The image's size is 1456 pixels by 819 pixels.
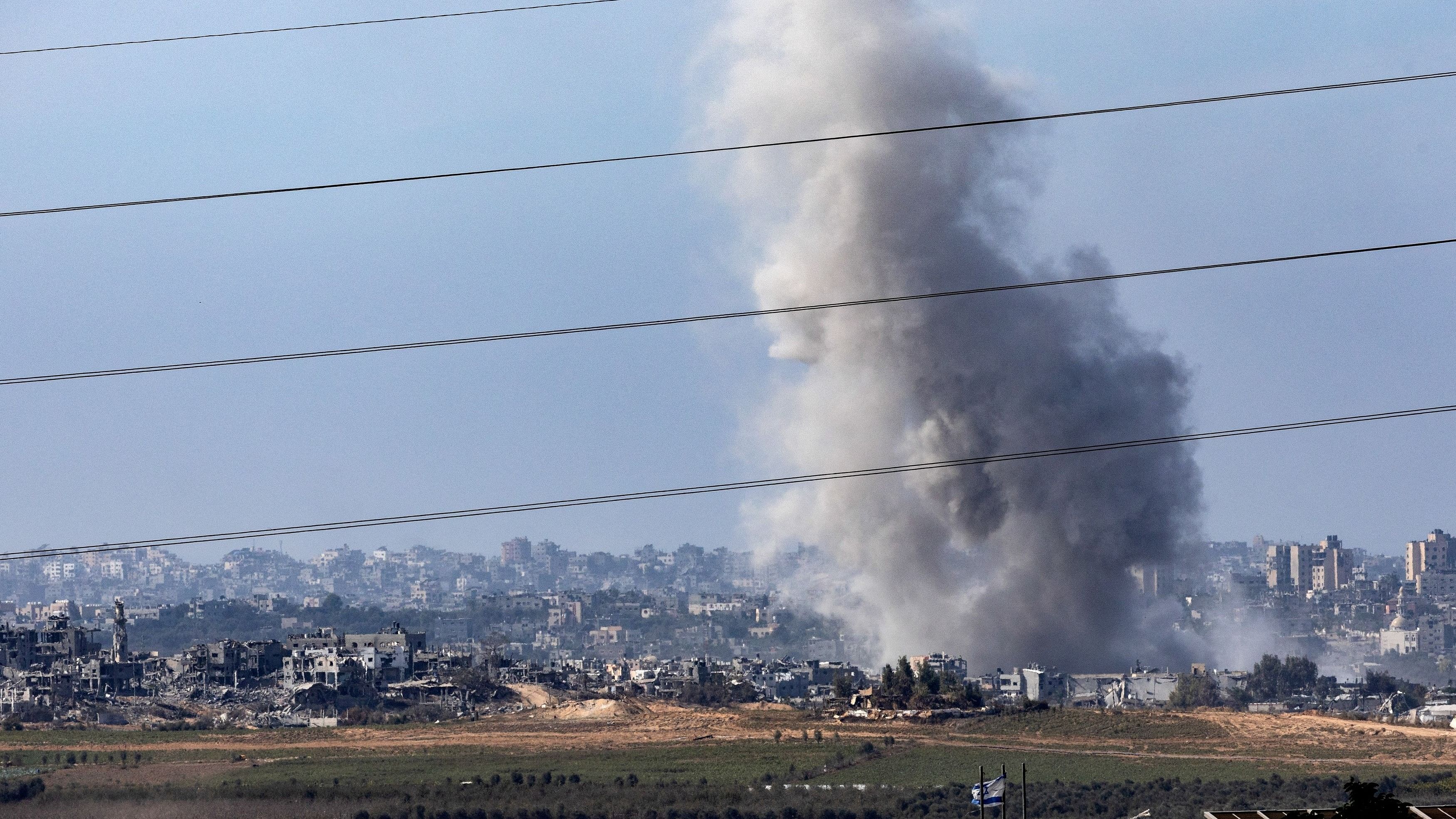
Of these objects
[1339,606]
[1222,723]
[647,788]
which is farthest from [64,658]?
[1339,606]

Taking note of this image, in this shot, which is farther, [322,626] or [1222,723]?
[322,626]

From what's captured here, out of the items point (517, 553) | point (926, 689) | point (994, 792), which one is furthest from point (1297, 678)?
point (517, 553)

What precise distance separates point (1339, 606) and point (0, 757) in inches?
2712

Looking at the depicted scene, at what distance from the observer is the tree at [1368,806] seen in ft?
49.8

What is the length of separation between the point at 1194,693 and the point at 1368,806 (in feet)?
117

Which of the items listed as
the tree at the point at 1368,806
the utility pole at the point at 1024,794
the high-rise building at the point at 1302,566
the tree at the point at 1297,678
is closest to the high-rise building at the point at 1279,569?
the high-rise building at the point at 1302,566

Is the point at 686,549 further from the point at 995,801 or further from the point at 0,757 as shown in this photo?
the point at 995,801

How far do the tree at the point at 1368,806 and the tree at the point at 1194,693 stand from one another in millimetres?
33982

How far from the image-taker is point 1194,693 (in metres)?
49.4

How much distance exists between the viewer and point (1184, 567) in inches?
2270

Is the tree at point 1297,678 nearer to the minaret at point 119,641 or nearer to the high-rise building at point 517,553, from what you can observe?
the minaret at point 119,641

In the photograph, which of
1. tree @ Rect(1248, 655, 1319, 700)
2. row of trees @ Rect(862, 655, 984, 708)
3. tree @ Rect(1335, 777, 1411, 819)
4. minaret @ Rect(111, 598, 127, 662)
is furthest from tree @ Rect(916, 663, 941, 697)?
tree @ Rect(1335, 777, 1411, 819)

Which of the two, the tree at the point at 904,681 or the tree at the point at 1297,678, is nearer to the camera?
the tree at the point at 904,681

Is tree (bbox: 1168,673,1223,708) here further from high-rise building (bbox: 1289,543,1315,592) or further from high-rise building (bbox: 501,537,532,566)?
high-rise building (bbox: 501,537,532,566)
